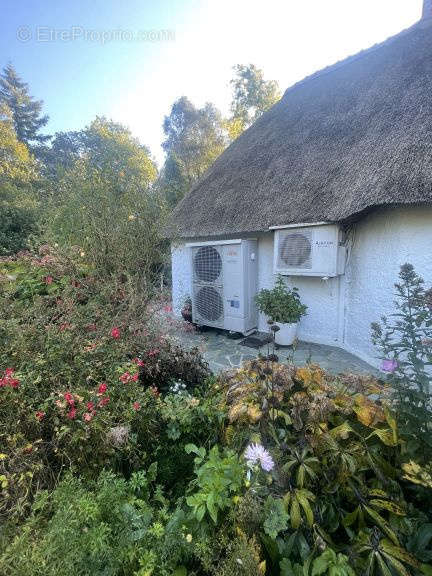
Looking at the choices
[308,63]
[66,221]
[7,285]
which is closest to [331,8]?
[308,63]

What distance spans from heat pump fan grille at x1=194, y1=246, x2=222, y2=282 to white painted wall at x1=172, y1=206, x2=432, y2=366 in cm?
82

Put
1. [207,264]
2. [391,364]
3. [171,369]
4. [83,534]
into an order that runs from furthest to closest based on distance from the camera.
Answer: [207,264] → [171,369] → [391,364] → [83,534]

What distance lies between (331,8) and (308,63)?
3.53m

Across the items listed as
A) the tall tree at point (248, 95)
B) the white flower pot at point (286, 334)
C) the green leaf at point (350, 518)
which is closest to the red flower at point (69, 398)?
the green leaf at point (350, 518)

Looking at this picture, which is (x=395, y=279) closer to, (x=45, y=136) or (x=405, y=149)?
(x=405, y=149)

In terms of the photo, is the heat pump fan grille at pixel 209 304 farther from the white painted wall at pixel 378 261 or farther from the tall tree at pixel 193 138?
the tall tree at pixel 193 138

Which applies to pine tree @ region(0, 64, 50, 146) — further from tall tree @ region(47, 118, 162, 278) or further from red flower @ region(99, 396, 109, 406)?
red flower @ region(99, 396, 109, 406)

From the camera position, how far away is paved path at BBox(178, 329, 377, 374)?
369cm

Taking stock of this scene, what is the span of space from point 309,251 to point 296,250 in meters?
0.20

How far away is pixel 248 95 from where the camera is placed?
50.3ft

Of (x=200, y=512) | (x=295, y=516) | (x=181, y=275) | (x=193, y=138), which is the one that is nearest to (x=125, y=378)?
(x=200, y=512)

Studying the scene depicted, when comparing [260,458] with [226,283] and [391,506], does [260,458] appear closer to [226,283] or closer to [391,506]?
[391,506]

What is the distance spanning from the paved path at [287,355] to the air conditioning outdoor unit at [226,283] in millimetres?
394

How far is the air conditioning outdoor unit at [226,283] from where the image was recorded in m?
4.73
